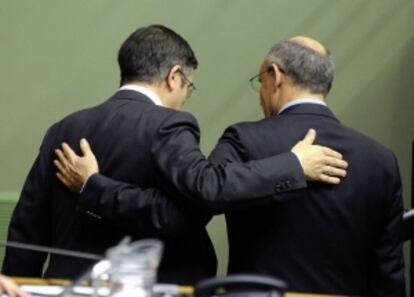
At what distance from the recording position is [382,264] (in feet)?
6.10

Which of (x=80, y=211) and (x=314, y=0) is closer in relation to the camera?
(x=80, y=211)

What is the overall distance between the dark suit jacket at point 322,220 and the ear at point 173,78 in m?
0.21

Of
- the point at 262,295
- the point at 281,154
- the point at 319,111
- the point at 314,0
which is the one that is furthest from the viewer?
the point at 314,0

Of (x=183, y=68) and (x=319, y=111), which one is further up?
(x=183, y=68)

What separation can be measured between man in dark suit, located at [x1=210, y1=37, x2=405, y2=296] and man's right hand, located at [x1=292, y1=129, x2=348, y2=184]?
0.13 feet

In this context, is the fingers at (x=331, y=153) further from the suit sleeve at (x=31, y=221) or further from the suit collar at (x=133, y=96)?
the suit sleeve at (x=31, y=221)

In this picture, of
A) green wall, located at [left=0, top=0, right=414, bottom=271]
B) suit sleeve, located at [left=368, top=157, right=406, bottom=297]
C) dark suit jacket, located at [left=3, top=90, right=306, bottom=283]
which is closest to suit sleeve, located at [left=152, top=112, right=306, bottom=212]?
dark suit jacket, located at [left=3, top=90, right=306, bottom=283]

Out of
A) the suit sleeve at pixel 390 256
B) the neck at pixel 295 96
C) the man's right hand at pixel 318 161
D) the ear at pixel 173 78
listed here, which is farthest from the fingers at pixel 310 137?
the ear at pixel 173 78

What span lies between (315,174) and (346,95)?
5.66ft

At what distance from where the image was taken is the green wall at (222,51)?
331cm

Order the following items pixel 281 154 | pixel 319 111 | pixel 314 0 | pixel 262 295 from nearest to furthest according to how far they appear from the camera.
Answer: pixel 262 295 < pixel 281 154 < pixel 319 111 < pixel 314 0

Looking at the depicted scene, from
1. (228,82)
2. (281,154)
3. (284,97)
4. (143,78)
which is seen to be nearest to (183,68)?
(143,78)

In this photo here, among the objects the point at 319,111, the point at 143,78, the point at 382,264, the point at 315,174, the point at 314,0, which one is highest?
the point at 314,0

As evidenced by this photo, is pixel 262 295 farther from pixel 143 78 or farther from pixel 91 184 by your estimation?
pixel 143 78
